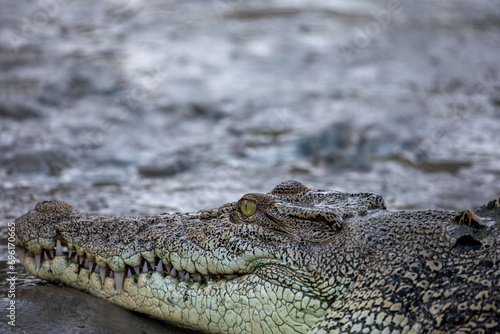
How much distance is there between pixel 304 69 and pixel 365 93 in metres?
1.61

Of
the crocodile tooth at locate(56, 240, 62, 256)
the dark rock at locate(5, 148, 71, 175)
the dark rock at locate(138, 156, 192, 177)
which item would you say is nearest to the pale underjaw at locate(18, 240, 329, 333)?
the crocodile tooth at locate(56, 240, 62, 256)

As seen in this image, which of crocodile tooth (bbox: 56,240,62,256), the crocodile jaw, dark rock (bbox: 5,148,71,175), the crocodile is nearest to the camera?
the crocodile

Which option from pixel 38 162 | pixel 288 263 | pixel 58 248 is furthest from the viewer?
pixel 38 162

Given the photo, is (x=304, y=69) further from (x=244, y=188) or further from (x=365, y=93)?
(x=244, y=188)

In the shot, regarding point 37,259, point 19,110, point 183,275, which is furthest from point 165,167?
point 183,275

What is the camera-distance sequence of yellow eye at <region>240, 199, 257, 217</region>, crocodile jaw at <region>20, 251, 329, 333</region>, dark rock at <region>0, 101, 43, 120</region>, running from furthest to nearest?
dark rock at <region>0, 101, 43, 120</region>, yellow eye at <region>240, 199, 257, 217</region>, crocodile jaw at <region>20, 251, 329, 333</region>

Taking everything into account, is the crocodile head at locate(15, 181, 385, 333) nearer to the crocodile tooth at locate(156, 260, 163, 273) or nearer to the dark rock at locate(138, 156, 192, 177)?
the crocodile tooth at locate(156, 260, 163, 273)

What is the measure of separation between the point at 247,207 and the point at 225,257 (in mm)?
282

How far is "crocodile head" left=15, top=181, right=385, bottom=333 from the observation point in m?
2.65

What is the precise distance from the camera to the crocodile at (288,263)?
240 centimetres

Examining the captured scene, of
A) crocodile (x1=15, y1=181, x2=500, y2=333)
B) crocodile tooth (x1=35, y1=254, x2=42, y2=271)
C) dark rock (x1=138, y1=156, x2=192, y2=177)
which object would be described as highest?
crocodile (x1=15, y1=181, x2=500, y2=333)

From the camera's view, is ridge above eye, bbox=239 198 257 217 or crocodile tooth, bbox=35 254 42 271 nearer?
ridge above eye, bbox=239 198 257 217

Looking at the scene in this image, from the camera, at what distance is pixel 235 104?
9477mm

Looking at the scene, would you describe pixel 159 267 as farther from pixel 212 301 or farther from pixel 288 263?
→ pixel 288 263
